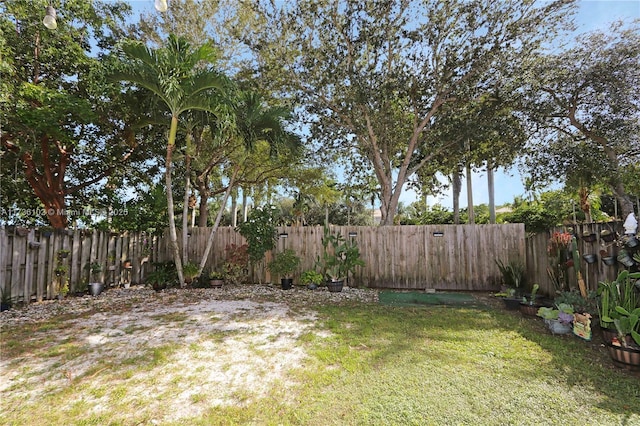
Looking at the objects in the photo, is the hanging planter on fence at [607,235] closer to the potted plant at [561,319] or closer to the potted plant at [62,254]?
the potted plant at [561,319]

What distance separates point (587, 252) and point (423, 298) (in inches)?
110

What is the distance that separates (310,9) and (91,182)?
7.41 meters

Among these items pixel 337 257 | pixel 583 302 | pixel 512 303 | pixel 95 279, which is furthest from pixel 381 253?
pixel 95 279

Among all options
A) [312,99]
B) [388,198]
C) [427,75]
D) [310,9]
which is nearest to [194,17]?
[310,9]

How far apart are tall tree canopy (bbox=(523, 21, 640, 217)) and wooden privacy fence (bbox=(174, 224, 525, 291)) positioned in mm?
3883

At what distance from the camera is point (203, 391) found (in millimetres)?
2406

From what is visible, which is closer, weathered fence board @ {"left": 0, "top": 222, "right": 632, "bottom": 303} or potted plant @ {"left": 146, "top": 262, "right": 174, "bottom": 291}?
weathered fence board @ {"left": 0, "top": 222, "right": 632, "bottom": 303}

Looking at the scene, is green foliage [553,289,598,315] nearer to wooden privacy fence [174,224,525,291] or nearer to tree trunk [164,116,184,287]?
wooden privacy fence [174,224,525,291]

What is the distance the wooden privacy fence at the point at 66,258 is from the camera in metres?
5.29

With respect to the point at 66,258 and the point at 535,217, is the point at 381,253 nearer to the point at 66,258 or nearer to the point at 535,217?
the point at 66,258

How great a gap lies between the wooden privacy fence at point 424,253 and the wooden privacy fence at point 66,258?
2.31m

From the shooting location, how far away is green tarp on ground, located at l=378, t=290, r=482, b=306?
5820mm

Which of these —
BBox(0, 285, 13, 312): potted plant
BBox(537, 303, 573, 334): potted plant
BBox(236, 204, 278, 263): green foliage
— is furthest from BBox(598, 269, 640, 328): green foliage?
BBox(0, 285, 13, 312): potted plant

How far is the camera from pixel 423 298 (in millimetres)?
6324
